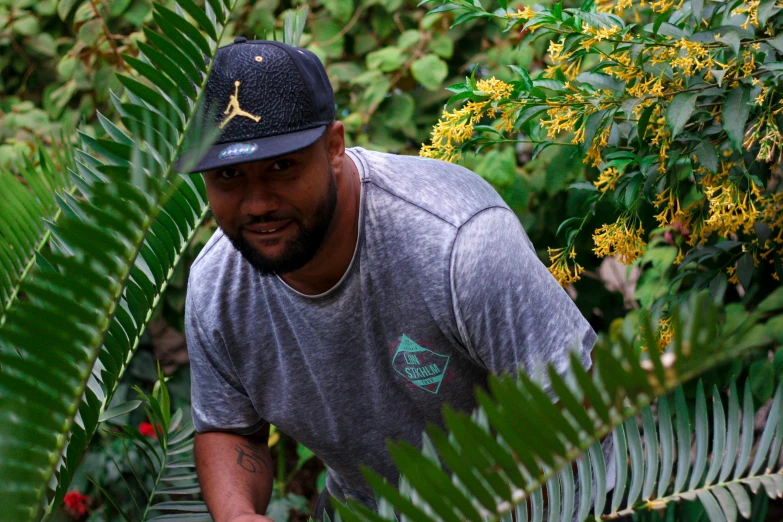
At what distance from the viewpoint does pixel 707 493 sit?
1292mm

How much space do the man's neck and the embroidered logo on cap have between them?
Answer: 0.23 metres

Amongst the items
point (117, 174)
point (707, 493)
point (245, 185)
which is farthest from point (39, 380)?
point (707, 493)

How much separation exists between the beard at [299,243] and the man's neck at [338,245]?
0.03 metres

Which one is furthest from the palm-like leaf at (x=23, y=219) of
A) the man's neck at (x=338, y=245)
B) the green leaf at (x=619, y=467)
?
the green leaf at (x=619, y=467)

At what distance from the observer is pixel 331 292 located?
1.78 metres

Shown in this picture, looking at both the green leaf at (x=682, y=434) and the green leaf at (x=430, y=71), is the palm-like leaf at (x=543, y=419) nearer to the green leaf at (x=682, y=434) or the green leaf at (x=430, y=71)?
the green leaf at (x=682, y=434)

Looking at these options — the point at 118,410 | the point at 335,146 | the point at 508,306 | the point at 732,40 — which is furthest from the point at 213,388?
the point at 732,40

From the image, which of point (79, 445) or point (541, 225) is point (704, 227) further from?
point (79, 445)

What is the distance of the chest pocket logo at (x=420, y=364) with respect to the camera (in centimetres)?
176

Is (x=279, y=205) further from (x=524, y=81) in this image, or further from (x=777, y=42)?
(x=777, y=42)

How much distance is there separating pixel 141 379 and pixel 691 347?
2684 millimetres

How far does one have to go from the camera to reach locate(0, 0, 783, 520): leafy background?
8.84ft

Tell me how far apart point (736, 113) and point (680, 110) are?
93 millimetres

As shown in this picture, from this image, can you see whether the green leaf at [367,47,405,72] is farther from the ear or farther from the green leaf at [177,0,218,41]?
the green leaf at [177,0,218,41]
